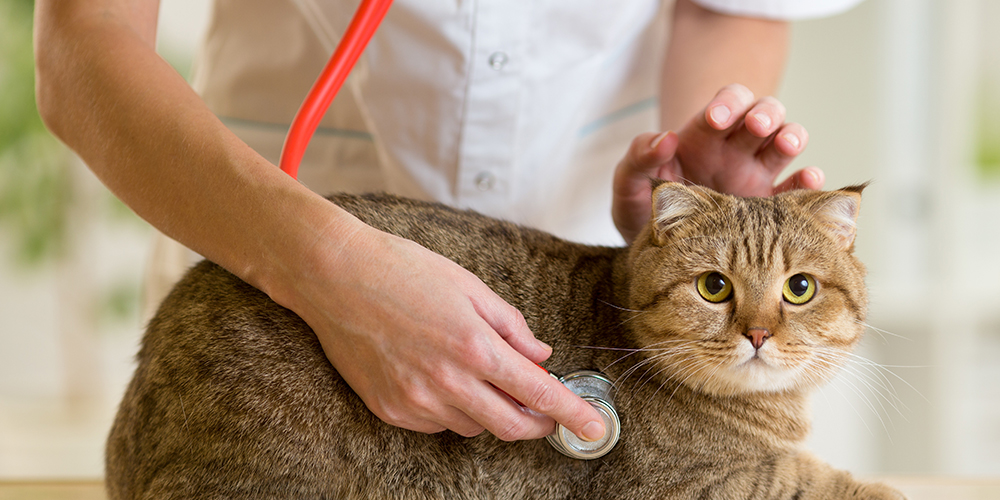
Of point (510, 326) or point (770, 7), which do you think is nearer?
point (510, 326)

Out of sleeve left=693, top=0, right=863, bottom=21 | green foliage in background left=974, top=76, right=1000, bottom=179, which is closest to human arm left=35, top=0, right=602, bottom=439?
sleeve left=693, top=0, right=863, bottom=21

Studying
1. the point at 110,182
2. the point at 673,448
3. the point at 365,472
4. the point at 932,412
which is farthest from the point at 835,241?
the point at 932,412

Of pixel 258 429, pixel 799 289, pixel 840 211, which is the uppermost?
pixel 840 211

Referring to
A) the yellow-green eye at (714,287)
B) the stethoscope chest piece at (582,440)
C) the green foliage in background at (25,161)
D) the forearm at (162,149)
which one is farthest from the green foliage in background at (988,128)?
the green foliage in background at (25,161)

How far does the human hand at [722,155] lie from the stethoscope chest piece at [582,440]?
15.5 inches

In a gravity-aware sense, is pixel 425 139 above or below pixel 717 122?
below

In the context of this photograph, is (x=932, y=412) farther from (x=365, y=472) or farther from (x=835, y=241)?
(x=365, y=472)

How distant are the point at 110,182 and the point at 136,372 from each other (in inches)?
11.1

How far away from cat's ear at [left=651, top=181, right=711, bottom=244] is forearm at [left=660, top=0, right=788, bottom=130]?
425 millimetres

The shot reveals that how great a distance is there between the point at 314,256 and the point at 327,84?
0.28 metres

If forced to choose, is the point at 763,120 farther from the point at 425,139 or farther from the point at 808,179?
the point at 425,139

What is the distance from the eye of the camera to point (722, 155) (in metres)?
1.26

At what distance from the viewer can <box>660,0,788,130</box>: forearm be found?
4.88 feet

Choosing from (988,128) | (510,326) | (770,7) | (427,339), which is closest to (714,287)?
(510,326)
